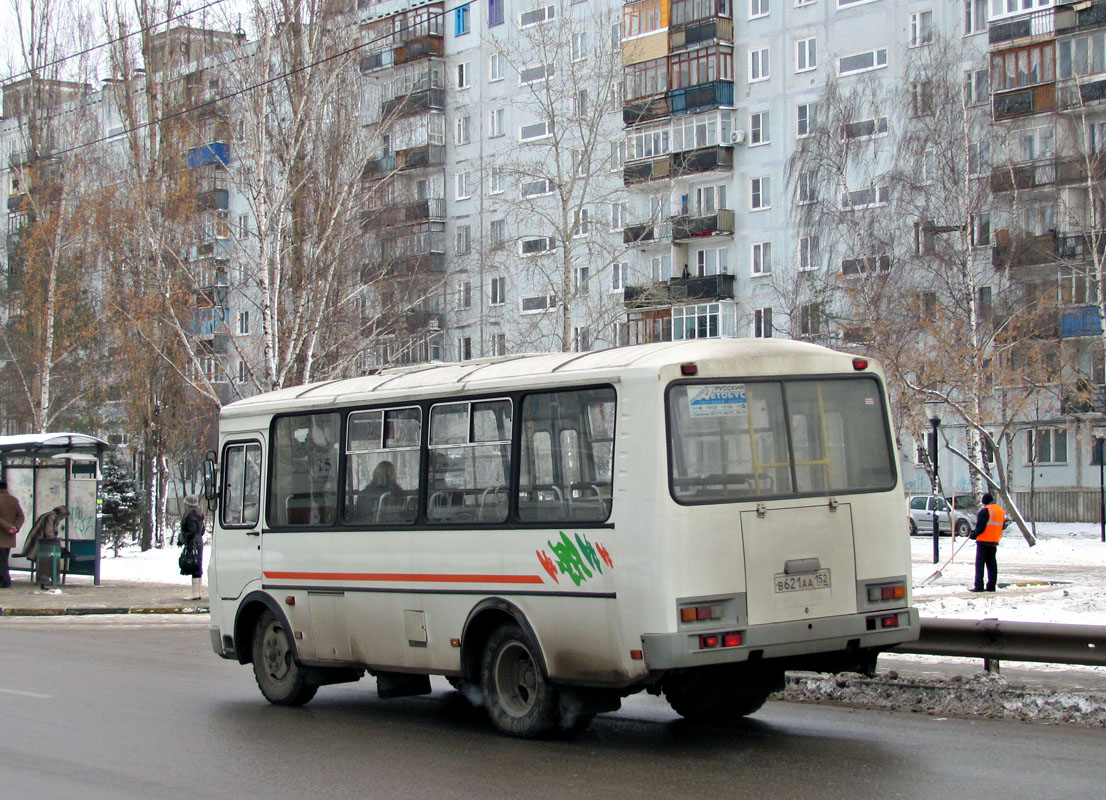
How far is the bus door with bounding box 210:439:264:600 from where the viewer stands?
535 inches

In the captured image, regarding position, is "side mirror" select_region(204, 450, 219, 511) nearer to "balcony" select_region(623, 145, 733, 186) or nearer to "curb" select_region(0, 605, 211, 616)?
"curb" select_region(0, 605, 211, 616)

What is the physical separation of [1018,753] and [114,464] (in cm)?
3671

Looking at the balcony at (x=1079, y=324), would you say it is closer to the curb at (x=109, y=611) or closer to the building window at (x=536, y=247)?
the building window at (x=536, y=247)

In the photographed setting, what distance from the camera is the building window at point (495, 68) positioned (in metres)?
69.1

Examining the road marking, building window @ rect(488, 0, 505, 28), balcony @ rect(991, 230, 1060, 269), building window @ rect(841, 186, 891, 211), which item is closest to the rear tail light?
the road marking

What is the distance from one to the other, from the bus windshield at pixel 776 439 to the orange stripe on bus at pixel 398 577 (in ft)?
4.64

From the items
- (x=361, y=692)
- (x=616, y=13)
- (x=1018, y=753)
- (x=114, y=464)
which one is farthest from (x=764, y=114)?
(x=1018, y=753)

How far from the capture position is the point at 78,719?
12.1 metres

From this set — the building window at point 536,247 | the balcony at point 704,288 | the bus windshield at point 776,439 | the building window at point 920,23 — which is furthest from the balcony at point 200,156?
the bus windshield at point 776,439

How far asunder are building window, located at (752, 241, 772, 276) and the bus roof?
48.2 metres

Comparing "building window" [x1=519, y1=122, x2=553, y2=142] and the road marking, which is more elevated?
"building window" [x1=519, y1=122, x2=553, y2=142]

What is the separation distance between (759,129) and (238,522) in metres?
49.1

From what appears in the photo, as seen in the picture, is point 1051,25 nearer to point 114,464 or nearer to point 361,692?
point 114,464

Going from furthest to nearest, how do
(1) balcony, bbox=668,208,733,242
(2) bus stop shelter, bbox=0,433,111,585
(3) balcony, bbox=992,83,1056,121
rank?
(1) balcony, bbox=668,208,733,242 < (3) balcony, bbox=992,83,1056,121 < (2) bus stop shelter, bbox=0,433,111,585
